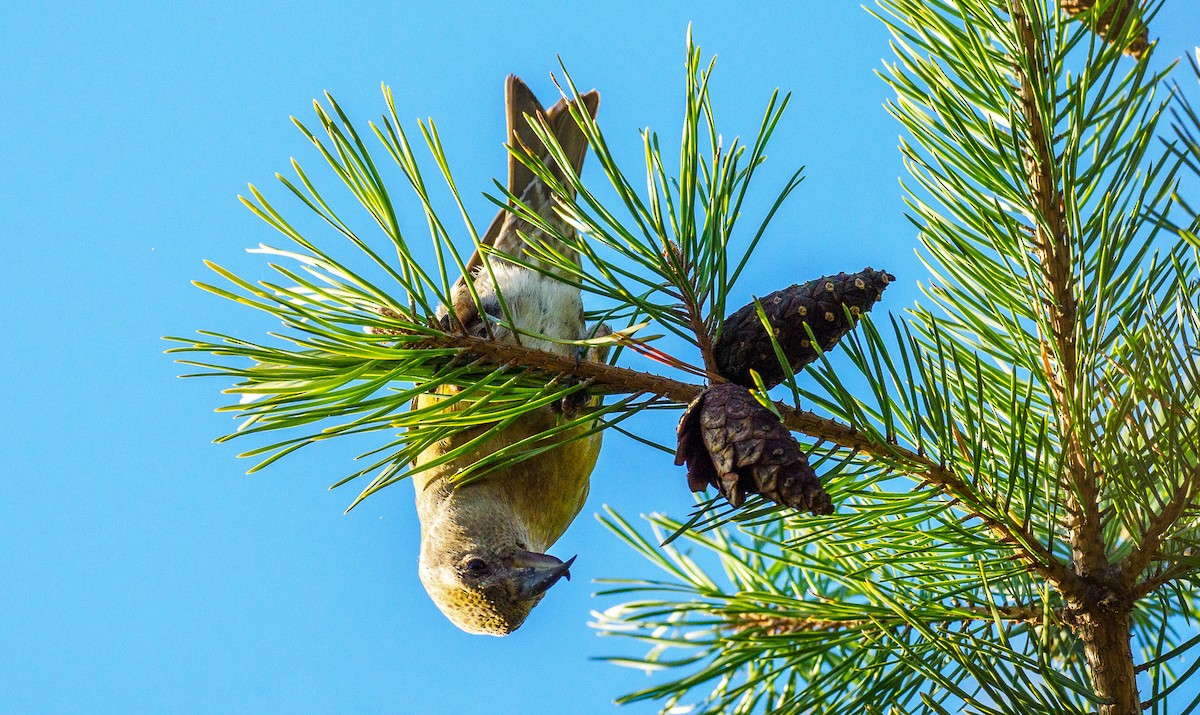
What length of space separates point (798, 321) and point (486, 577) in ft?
5.33

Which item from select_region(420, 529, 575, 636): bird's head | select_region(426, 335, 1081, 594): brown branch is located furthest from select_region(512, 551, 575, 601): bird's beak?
select_region(426, 335, 1081, 594): brown branch

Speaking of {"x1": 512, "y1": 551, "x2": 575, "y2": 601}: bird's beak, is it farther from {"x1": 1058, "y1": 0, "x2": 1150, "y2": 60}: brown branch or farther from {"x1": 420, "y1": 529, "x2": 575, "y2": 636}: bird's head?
{"x1": 1058, "y1": 0, "x2": 1150, "y2": 60}: brown branch

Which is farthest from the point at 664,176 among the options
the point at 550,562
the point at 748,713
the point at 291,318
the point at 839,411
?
the point at 550,562

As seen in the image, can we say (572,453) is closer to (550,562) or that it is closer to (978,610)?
(550,562)

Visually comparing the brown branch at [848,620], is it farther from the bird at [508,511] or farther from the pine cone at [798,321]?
the bird at [508,511]

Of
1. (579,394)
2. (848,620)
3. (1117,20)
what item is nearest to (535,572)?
(579,394)

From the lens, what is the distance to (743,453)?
107 centimetres

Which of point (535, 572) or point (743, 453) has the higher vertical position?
point (535, 572)

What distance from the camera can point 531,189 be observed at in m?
3.18

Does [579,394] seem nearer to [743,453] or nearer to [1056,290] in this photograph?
[743,453]

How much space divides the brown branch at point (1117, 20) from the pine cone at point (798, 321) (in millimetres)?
470

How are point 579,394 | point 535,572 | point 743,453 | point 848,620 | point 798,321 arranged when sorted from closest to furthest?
point 743,453 < point 798,321 < point 848,620 < point 579,394 < point 535,572

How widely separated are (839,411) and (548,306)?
5.05 ft

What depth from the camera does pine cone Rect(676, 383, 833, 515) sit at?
106 cm
